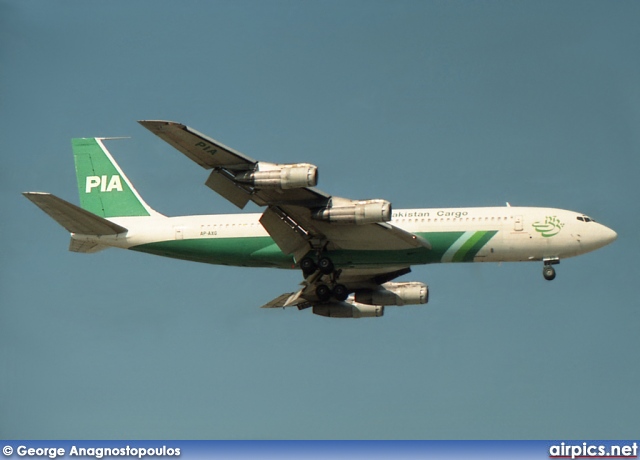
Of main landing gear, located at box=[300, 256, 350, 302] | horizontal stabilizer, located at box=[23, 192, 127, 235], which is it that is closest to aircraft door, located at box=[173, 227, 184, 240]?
horizontal stabilizer, located at box=[23, 192, 127, 235]

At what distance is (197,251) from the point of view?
60.8 meters

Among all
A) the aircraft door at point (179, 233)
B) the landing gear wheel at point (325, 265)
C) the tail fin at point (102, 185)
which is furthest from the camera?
the tail fin at point (102, 185)

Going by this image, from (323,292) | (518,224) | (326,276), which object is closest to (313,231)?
(326,276)

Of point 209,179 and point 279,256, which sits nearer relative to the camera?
point 209,179

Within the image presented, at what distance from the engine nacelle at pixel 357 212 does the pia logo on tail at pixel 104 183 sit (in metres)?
14.2

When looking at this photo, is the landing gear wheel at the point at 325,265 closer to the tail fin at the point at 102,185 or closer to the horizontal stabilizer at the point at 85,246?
the tail fin at the point at 102,185

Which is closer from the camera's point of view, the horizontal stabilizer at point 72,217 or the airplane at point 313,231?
the airplane at point 313,231

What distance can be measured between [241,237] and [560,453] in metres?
23.1

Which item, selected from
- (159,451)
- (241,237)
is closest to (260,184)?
(241,237)

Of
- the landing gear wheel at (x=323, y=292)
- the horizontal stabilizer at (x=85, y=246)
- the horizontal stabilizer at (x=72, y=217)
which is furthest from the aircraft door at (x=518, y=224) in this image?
the horizontal stabilizer at (x=85, y=246)

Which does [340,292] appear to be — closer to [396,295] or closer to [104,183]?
[396,295]

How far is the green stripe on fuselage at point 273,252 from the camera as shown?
57.9 meters

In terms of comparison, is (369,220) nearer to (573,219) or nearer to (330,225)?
(330,225)

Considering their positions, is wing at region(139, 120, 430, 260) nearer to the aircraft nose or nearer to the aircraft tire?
the aircraft tire
